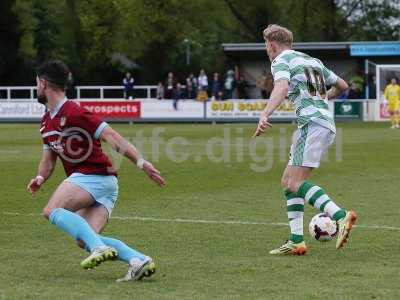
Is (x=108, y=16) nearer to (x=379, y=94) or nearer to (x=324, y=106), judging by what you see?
(x=379, y=94)

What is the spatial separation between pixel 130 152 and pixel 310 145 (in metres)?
2.41

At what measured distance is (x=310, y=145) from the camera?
9844 millimetres

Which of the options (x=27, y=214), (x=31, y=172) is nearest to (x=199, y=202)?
(x=27, y=214)

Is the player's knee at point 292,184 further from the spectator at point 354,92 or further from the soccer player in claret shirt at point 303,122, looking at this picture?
the spectator at point 354,92

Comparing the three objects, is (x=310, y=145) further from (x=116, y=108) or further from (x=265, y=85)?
(x=265, y=85)

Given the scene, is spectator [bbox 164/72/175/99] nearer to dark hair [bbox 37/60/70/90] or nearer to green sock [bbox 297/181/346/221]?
green sock [bbox 297/181/346/221]

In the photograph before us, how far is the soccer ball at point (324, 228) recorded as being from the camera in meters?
9.80

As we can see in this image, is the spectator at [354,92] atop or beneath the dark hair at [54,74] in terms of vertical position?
atop

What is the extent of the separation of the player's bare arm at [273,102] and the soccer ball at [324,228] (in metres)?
1.09

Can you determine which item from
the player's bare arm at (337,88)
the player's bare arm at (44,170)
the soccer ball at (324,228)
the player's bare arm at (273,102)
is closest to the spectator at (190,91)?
the player's bare arm at (337,88)

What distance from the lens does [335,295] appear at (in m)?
7.57

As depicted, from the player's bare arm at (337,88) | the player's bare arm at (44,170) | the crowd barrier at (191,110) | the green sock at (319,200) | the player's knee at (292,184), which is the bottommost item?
the green sock at (319,200)

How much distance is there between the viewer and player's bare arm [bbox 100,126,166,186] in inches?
310

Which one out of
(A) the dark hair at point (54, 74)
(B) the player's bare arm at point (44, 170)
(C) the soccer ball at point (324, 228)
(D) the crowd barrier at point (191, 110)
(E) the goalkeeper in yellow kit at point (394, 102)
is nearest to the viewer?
(A) the dark hair at point (54, 74)
